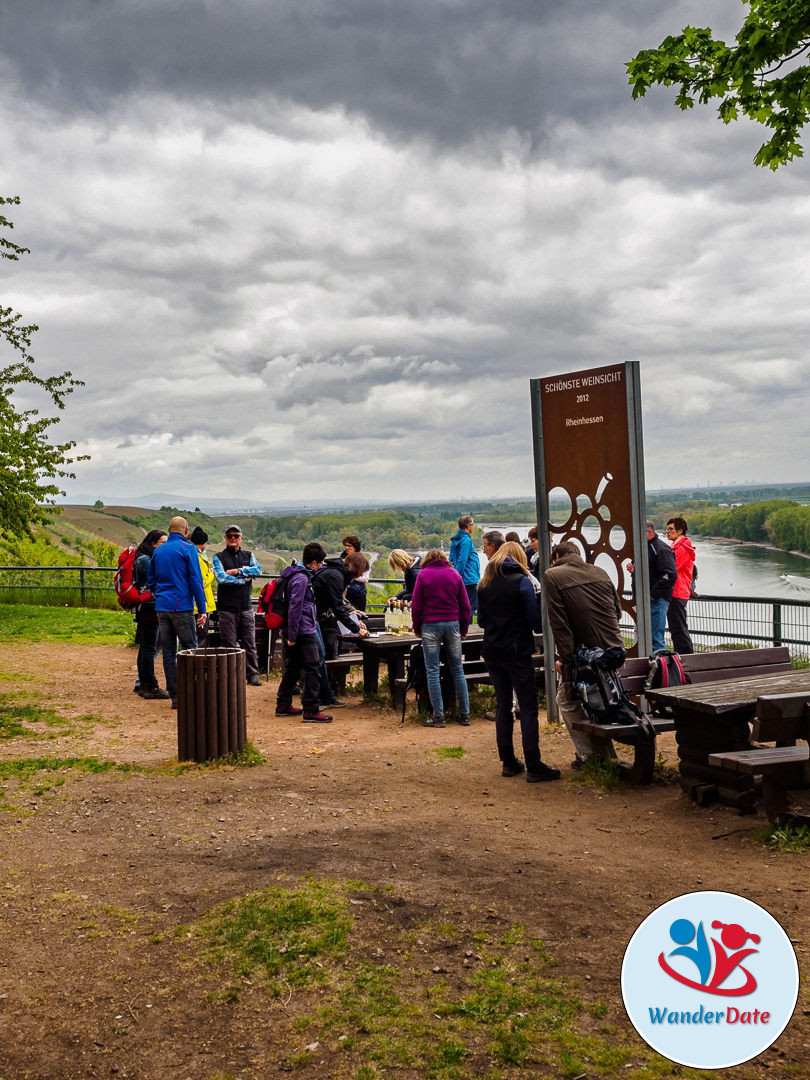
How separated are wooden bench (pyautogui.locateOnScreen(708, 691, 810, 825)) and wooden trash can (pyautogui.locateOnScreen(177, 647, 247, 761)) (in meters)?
4.01

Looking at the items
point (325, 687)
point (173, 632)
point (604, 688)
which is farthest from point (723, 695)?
point (173, 632)

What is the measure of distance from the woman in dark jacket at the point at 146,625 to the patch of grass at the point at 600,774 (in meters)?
5.89

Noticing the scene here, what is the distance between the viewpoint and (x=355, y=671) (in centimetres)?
1355

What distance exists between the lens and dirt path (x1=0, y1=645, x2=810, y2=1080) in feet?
12.0

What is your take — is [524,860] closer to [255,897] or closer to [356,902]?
[356,902]

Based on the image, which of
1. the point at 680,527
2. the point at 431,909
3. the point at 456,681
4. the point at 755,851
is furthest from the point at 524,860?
the point at 680,527

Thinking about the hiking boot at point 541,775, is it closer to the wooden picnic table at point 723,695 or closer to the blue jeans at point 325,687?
the wooden picnic table at point 723,695

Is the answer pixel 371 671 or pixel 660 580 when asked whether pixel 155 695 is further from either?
pixel 660 580

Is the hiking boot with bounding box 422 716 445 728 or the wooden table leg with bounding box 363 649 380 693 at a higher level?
the wooden table leg with bounding box 363 649 380 693

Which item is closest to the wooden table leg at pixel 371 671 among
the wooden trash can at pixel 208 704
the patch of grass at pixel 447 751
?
the patch of grass at pixel 447 751

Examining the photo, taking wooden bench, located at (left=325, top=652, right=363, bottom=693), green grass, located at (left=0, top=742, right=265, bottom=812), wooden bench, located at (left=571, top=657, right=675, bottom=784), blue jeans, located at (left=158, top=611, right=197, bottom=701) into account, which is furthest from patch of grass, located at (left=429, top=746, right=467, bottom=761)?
blue jeans, located at (left=158, top=611, right=197, bottom=701)

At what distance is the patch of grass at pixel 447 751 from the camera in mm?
8289

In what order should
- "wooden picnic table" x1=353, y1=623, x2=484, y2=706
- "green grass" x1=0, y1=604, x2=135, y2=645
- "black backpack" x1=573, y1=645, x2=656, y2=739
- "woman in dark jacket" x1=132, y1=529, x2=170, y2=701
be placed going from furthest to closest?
"green grass" x1=0, y1=604, x2=135, y2=645 < "woman in dark jacket" x1=132, y1=529, x2=170, y2=701 < "wooden picnic table" x1=353, y1=623, x2=484, y2=706 < "black backpack" x1=573, y1=645, x2=656, y2=739

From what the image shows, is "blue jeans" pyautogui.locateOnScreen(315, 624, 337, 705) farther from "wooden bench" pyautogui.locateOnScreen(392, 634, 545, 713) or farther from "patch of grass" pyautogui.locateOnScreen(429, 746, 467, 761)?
"patch of grass" pyautogui.locateOnScreen(429, 746, 467, 761)
